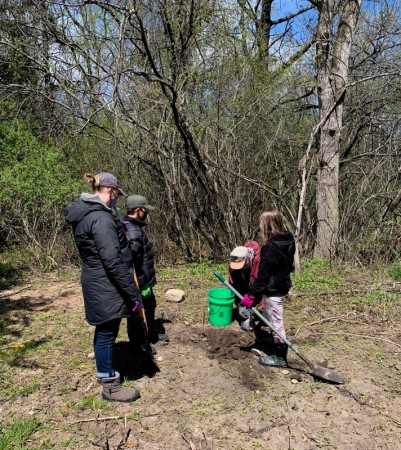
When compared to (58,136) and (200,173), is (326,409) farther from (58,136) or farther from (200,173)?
(58,136)

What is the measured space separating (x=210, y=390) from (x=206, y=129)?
4838 millimetres

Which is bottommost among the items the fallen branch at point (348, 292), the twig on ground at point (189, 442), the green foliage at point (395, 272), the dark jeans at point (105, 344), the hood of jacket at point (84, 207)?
the twig on ground at point (189, 442)

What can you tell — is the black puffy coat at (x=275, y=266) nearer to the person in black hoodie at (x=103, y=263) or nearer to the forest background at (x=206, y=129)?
the person in black hoodie at (x=103, y=263)

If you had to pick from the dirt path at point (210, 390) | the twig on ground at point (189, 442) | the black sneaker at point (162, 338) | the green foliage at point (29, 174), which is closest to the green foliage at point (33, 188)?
the green foliage at point (29, 174)

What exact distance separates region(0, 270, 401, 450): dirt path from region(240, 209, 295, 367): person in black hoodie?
2.07 ft

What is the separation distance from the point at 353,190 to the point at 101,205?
562 cm

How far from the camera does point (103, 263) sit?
267 cm

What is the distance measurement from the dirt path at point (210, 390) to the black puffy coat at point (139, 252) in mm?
867

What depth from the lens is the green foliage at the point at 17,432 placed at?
8.32 feet

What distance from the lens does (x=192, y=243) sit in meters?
8.02

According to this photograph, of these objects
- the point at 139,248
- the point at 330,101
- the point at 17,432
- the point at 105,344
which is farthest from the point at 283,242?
the point at 330,101

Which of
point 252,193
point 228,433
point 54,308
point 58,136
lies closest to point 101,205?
point 228,433

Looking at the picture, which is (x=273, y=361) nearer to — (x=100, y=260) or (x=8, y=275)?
(x=100, y=260)

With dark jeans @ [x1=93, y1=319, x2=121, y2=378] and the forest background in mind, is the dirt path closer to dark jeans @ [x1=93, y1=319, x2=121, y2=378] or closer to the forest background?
dark jeans @ [x1=93, y1=319, x2=121, y2=378]
